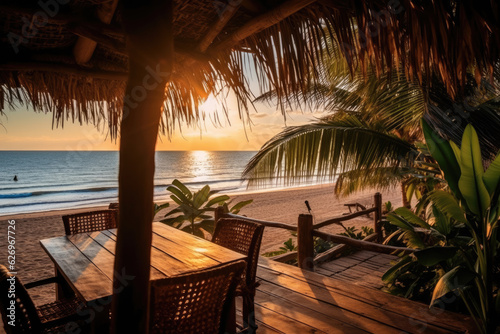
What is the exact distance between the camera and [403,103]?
4.26 meters

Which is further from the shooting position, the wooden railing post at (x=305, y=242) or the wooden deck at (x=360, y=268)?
the wooden deck at (x=360, y=268)

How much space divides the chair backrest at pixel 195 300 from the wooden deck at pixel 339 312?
1044mm

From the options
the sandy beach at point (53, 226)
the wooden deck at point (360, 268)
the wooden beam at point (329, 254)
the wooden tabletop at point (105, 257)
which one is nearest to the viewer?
the wooden tabletop at point (105, 257)

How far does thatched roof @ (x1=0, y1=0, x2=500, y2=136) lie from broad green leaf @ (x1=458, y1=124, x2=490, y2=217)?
0.36 meters

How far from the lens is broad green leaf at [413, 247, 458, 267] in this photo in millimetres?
1858

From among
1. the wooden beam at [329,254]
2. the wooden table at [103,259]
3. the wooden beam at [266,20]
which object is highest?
the wooden beam at [266,20]

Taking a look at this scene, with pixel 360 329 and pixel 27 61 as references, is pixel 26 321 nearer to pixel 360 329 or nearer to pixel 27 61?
pixel 27 61

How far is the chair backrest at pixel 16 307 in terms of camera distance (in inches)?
49.9

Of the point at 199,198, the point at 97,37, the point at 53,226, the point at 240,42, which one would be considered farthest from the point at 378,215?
the point at 53,226

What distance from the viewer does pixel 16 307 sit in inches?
51.8

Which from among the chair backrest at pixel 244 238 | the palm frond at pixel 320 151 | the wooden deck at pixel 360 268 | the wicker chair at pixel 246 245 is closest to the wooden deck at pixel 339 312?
the wicker chair at pixel 246 245

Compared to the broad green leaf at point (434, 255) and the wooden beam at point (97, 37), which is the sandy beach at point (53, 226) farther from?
the broad green leaf at point (434, 255)

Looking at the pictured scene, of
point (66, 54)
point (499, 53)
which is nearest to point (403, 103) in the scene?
point (499, 53)

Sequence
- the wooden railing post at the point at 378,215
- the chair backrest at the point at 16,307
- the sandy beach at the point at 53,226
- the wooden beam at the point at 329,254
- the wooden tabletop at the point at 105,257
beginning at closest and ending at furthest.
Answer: the chair backrest at the point at 16,307 → the wooden tabletop at the point at 105,257 → the wooden beam at the point at 329,254 → the sandy beach at the point at 53,226 → the wooden railing post at the point at 378,215
